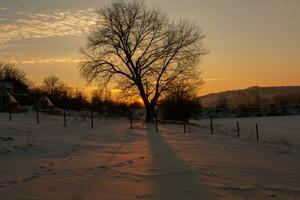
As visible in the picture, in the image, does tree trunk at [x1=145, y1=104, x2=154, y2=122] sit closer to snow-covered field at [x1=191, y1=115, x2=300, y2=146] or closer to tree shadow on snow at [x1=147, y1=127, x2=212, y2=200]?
snow-covered field at [x1=191, y1=115, x2=300, y2=146]

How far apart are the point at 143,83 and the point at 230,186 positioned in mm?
35508

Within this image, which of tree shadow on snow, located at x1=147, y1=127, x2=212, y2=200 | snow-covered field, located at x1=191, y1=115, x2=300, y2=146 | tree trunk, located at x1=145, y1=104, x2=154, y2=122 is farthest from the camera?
tree trunk, located at x1=145, y1=104, x2=154, y2=122

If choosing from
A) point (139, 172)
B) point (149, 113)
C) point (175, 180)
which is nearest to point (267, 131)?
point (149, 113)

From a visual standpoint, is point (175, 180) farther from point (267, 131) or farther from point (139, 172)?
point (267, 131)

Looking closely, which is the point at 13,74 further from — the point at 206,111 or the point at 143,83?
the point at 143,83

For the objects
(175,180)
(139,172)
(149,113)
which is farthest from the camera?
(149,113)

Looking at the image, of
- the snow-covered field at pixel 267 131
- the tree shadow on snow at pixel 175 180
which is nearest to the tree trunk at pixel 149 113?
the snow-covered field at pixel 267 131

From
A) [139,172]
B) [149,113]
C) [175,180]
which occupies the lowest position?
[175,180]

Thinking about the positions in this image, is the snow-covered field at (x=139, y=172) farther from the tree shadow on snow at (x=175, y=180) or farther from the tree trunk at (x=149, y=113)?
the tree trunk at (x=149, y=113)

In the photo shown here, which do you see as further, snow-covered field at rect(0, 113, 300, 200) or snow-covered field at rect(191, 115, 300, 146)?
snow-covered field at rect(191, 115, 300, 146)

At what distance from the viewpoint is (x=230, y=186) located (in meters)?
12.1

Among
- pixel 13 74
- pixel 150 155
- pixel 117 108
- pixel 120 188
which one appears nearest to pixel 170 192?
pixel 120 188

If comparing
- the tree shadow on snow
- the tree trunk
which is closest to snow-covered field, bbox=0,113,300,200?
the tree shadow on snow

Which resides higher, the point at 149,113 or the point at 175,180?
the point at 149,113
